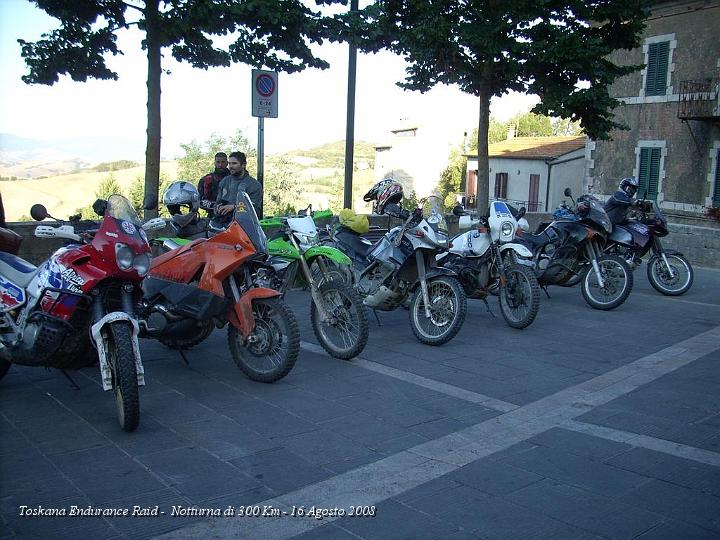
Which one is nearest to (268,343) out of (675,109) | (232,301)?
(232,301)

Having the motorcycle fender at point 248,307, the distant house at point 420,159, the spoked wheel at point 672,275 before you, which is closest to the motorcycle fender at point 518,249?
the motorcycle fender at point 248,307

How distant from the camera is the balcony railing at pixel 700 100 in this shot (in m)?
22.6

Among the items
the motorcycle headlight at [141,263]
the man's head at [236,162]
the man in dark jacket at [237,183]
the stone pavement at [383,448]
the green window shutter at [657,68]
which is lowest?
the stone pavement at [383,448]

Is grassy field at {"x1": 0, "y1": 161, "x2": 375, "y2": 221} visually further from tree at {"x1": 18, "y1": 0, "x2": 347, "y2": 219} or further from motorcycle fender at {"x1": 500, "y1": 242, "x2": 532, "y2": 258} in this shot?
motorcycle fender at {"x1": 500, "y1": 242, "x2": 532, "y2": 258}

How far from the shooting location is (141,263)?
447cm

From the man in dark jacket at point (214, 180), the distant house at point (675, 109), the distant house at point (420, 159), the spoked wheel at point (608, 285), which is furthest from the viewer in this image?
the distant house at point (420, 159)

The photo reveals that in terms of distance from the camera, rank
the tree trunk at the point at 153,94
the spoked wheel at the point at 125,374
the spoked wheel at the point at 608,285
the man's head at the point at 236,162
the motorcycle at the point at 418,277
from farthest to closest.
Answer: the tree trunk at the point at 153,94 → the spoked wheel at the point at 608,285 → the man's head at the point at 236,162 → the motorcycle at the point at 418,277 → the spoked wheel at the point at 125,374

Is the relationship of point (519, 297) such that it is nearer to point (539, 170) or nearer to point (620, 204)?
point (620, 204)

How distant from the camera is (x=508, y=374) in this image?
5875 mm

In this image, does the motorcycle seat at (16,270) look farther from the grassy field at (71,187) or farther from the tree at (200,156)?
the tree at (200,156)

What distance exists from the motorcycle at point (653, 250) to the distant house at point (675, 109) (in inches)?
518

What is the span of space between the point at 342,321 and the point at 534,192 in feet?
115

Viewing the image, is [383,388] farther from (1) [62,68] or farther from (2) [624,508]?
(1) [62,68]

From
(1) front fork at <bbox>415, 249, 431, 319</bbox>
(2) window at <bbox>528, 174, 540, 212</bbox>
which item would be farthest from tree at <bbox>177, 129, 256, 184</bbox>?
(1) front fork at <bbox>415, 249, 431, 319</bbox>
